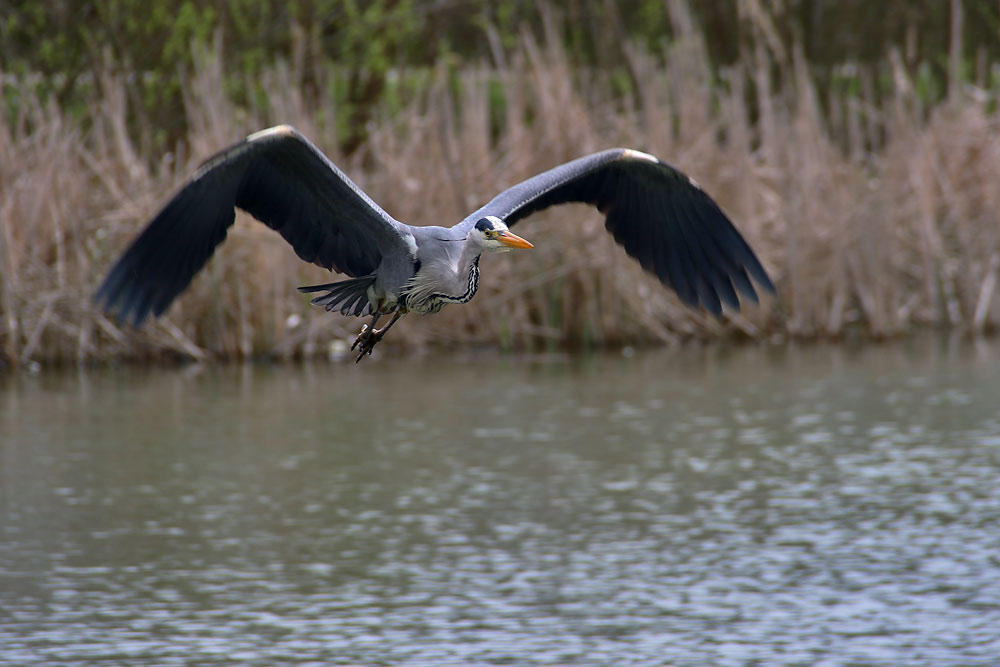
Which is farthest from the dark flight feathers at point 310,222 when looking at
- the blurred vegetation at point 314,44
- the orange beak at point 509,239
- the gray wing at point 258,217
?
the blurred vegetation at point 314,44

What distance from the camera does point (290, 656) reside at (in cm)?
755

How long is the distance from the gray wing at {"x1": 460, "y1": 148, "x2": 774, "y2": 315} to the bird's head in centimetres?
85

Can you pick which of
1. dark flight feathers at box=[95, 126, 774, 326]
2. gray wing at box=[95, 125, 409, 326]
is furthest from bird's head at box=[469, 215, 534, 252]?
gray wing at box=[95, 125, 409, 326]

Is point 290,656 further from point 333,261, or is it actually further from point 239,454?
point 239,454

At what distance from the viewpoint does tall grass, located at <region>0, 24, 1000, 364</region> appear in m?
13.7

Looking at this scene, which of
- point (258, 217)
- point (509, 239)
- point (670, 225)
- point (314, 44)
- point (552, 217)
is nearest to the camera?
point (509, 239)

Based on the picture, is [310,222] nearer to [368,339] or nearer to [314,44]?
[368,339]

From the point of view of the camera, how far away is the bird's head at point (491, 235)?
6.18m

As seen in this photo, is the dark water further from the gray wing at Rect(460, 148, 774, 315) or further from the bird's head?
the bird's head

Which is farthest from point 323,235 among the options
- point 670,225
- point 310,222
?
point 670,225

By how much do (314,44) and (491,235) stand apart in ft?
41.8

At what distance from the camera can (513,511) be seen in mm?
10164

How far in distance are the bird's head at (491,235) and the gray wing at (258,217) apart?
0.30 m

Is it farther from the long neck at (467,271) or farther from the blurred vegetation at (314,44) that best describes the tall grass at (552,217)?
the long neck at (467,271)
